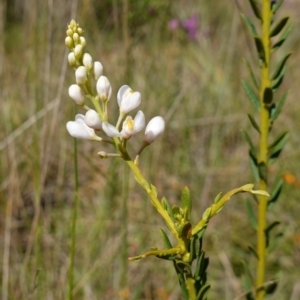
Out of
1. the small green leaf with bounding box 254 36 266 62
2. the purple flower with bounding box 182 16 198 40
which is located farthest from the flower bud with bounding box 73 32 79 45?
the purple flower with bounding box 182 16 198 40

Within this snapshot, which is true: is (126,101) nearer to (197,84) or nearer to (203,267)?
(203,267)

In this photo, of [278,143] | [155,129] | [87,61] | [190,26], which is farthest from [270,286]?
[190,26]

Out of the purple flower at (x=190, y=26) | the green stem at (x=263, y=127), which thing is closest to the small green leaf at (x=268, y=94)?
the green stem at (x=263, y=127)

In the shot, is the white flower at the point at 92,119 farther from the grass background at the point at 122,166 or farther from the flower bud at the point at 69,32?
the grass background at the point at 122,166

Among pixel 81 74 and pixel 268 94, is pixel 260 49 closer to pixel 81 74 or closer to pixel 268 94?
pixel 268 94

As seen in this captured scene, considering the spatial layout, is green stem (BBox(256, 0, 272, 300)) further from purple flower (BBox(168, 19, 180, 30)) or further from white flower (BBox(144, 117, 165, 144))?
purple flower (BBox(168, 19, 180, 30))
